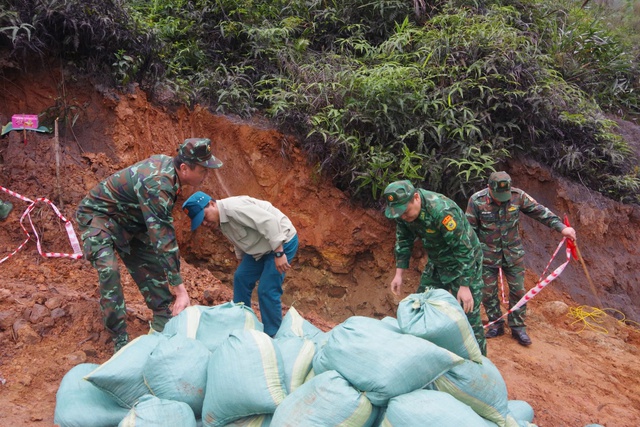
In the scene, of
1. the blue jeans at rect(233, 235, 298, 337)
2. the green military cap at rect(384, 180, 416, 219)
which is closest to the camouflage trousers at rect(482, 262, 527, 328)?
the green military cap at rect(384, 180, 416, 219)

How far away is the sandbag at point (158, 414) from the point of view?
2.29 meters

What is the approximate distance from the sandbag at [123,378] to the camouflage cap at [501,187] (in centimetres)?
312

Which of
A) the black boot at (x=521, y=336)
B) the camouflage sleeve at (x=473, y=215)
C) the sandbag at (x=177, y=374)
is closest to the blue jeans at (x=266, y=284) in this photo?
the sandbag at (x=177, y=374)

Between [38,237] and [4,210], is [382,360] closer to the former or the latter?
[38,237]

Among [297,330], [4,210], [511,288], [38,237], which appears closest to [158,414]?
[297,330]

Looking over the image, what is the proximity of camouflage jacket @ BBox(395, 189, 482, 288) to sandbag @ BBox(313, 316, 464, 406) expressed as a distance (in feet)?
3.89

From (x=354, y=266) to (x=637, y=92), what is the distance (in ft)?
18.1

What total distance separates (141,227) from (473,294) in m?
2.35

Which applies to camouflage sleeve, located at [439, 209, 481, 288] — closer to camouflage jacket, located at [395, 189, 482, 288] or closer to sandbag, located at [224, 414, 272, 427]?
camouflage jacket, located at [395, 189, 482, 288]

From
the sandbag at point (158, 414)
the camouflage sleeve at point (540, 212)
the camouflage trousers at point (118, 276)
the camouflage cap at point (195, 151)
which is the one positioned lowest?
the camouflage trousers at point (118, 276)

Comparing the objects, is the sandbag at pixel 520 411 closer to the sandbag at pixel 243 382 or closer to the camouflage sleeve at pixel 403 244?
the camouflage sleeve at pixel 403 244

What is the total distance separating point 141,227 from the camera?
351 centimetres

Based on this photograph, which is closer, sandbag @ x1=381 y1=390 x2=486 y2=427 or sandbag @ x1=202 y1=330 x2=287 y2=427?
sandbag @ x1=381 y1=390 x2=486 y2=427

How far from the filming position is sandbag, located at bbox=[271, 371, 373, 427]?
2.15m
